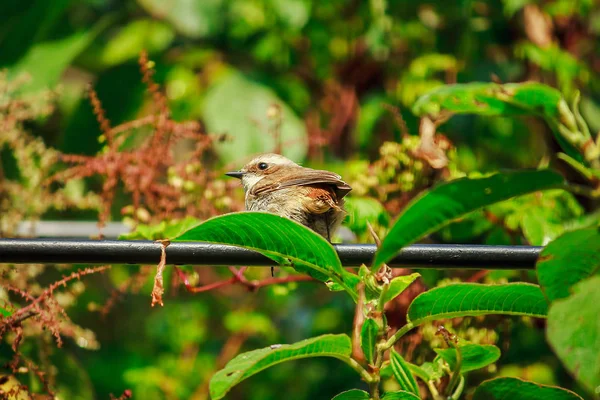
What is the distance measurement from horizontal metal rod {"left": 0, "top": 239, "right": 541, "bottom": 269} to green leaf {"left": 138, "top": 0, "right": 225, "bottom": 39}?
2.79 meters

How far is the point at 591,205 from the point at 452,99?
5.27ft

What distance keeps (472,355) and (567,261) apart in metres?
0.41

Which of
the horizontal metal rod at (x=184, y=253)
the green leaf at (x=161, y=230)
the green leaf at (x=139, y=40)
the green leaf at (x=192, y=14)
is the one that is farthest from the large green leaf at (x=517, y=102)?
the green leaf at (x=139, y=40)

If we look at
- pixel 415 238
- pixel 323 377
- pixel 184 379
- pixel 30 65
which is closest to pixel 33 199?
pixel 30 65

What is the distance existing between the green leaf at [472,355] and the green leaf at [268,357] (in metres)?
0.25

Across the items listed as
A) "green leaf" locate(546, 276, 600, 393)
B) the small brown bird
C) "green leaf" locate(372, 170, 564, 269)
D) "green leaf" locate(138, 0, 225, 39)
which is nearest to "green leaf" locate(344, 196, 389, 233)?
the small brown bird

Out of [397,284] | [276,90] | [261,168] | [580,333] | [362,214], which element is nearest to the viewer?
[580,333]

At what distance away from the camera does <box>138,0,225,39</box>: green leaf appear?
4.26 metres

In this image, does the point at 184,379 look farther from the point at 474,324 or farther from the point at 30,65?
the point at 474,324

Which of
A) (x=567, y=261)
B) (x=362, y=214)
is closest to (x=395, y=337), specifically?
(x=567, y=261)

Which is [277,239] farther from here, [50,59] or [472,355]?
[50,59]

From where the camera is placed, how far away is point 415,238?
1.34 metres

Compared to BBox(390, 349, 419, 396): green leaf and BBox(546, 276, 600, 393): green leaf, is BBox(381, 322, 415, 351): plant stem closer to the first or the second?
BBox(390, 349, 419, 396): green leaf

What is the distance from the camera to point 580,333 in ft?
4.02
